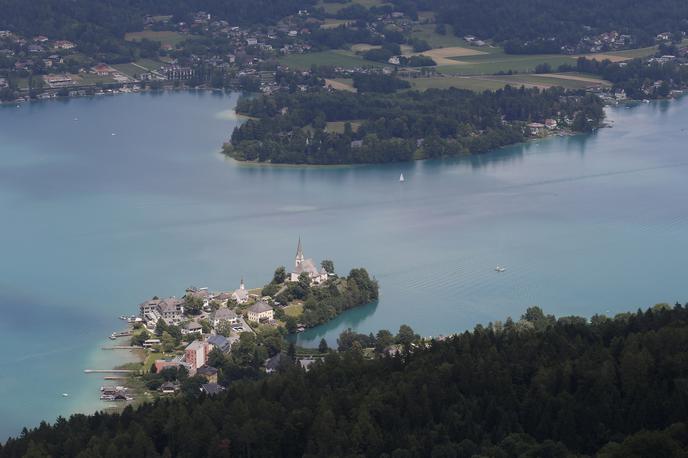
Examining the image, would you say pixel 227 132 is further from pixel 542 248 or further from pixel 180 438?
pixel 180 438

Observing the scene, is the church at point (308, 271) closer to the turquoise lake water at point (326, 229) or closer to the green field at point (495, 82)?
the turquoise lake water at point (326, 229)

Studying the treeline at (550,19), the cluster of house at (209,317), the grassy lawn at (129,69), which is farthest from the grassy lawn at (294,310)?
the treeline at (550,19)

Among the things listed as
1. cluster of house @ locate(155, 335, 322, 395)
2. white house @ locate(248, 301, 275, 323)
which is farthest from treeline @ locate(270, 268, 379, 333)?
cluster of house @ locate(155, 335, 322, 395)

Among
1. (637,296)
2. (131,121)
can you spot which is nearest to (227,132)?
(131,121)

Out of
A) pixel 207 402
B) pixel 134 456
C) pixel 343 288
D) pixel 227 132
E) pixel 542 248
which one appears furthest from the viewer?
pixel 227 132

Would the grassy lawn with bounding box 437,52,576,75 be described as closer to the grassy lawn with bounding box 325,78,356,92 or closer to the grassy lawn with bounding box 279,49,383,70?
the grassy lawn with bounding box 279,49,383,70

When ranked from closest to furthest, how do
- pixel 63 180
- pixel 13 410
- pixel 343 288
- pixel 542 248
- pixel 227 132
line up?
pixel 13 410 < pixel 343 288 < pixel 542 248 < pixel 63 180 < pixel 227 132
